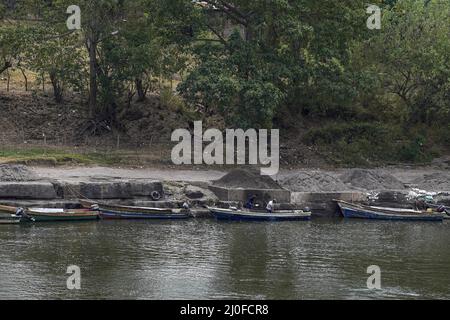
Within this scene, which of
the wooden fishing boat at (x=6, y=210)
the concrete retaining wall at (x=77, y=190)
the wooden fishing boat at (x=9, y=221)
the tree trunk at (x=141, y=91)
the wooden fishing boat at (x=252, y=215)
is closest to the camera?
the wooden fishing boat at (x=9, y=221)

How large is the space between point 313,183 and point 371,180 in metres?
3.29

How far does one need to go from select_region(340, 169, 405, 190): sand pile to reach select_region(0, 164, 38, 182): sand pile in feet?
52.9

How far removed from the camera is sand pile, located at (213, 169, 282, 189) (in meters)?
45.3

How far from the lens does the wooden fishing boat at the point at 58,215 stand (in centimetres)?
4044

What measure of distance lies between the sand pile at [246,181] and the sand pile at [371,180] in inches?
180

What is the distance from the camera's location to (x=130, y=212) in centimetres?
4253

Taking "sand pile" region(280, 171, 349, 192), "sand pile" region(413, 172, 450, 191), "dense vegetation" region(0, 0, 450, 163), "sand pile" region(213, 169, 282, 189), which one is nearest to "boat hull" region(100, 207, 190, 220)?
"sand pile" region(213, 169, 282, 189)

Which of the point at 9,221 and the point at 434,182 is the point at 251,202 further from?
the point at 9,221

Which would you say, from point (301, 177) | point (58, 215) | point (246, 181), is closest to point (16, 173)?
point (58, 215)

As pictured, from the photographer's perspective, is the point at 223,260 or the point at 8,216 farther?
the point at 8,216

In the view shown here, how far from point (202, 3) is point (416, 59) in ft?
42.5

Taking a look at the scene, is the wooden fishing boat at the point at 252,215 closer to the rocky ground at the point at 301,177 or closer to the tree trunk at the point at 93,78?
the rocky ground at the point at 301,177

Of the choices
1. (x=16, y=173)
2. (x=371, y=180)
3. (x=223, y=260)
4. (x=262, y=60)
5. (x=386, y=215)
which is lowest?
(x=223, y=260)

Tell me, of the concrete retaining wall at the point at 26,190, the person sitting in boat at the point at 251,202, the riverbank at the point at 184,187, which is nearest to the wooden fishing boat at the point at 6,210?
the riverbank at the point at 184,187
